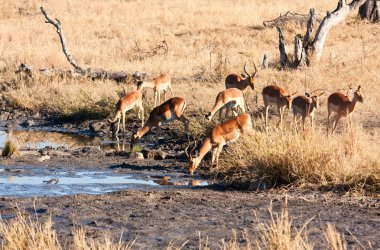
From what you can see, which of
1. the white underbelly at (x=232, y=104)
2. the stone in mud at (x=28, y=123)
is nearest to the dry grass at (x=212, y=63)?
the white underbelly at (x=232, y=104)

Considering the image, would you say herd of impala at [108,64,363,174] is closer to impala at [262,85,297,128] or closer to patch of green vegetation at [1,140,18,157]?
impala at [262,85,297,128]

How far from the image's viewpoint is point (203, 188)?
11.4 meters

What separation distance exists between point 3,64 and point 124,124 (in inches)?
330

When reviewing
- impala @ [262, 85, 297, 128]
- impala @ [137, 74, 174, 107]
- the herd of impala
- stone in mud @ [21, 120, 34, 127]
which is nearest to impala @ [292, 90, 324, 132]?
the herd of impala

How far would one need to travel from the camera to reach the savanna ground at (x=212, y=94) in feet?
30.0

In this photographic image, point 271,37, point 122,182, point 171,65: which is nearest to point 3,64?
point 171,65

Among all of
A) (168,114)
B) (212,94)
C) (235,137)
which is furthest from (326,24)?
(235,137)

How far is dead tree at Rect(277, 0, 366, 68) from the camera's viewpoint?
22391 millimetres

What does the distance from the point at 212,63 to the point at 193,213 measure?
15381 mm

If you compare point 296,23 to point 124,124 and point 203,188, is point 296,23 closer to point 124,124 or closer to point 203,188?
point 124,124

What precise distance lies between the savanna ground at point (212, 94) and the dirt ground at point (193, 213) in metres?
0.02

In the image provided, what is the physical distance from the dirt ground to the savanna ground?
21 millimetres

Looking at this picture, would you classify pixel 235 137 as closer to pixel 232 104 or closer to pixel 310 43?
pixel 232 104

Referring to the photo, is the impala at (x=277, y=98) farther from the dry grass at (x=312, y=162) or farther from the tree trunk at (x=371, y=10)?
the tree trunk at (x=371, y=10)
